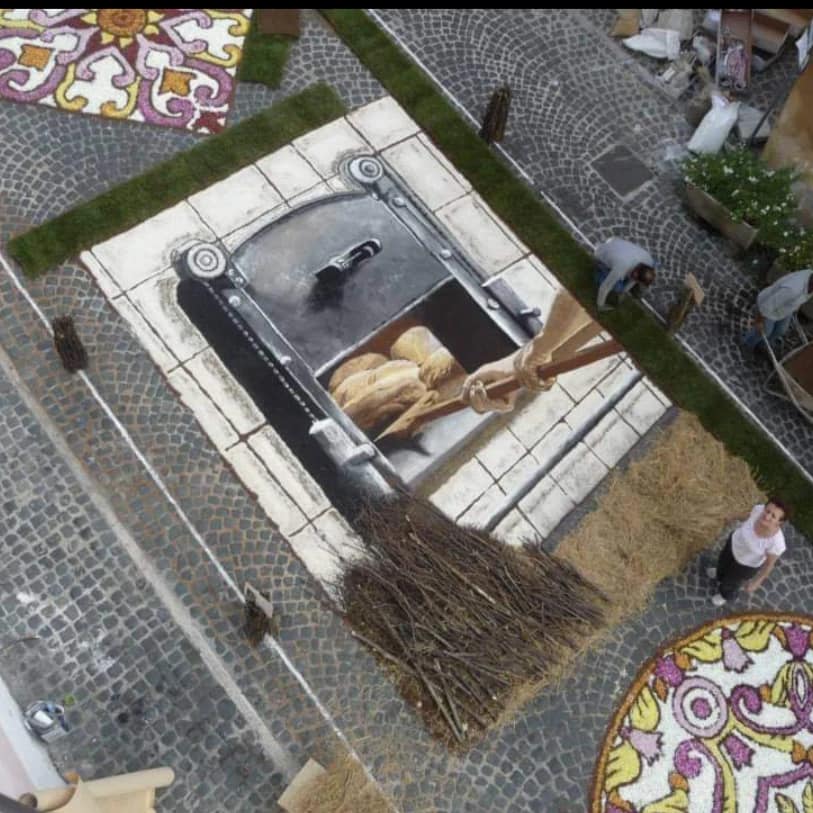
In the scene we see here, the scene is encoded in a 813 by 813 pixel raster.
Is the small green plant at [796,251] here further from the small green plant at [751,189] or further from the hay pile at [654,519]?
the hay pile at [654,519]

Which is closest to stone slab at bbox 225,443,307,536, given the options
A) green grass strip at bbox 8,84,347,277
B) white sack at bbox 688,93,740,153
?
green grass strip at bbox 8,84,347,277

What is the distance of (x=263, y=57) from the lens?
39.4 ft

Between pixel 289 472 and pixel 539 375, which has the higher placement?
pixel 289 472

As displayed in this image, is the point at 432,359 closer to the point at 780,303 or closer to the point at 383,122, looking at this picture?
the point at 383,122

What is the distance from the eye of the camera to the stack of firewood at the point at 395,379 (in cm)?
983

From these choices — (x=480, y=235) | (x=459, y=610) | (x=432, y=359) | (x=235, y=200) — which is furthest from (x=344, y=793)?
(x=235, y=200)

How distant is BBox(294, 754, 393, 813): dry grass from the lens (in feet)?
26.1

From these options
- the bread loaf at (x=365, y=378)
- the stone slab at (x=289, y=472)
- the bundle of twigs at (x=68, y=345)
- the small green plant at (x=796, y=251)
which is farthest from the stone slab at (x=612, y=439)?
the bundle of twigs at (x=68, y=345)

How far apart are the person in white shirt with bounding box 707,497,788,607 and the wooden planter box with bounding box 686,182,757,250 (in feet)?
14.1

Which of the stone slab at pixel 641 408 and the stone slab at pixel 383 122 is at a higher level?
the stone slab at pixel 383 122

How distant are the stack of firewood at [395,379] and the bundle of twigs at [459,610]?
1123 millimetres

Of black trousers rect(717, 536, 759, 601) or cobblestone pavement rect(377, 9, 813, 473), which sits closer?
black trousers rect(717, 536, 759, 601)

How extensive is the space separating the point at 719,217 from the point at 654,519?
4630 mm

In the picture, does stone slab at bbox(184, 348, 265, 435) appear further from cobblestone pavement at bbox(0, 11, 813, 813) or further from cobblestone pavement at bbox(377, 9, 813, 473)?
cobblestone pavement at bbox(377, 9, 813, 473)
